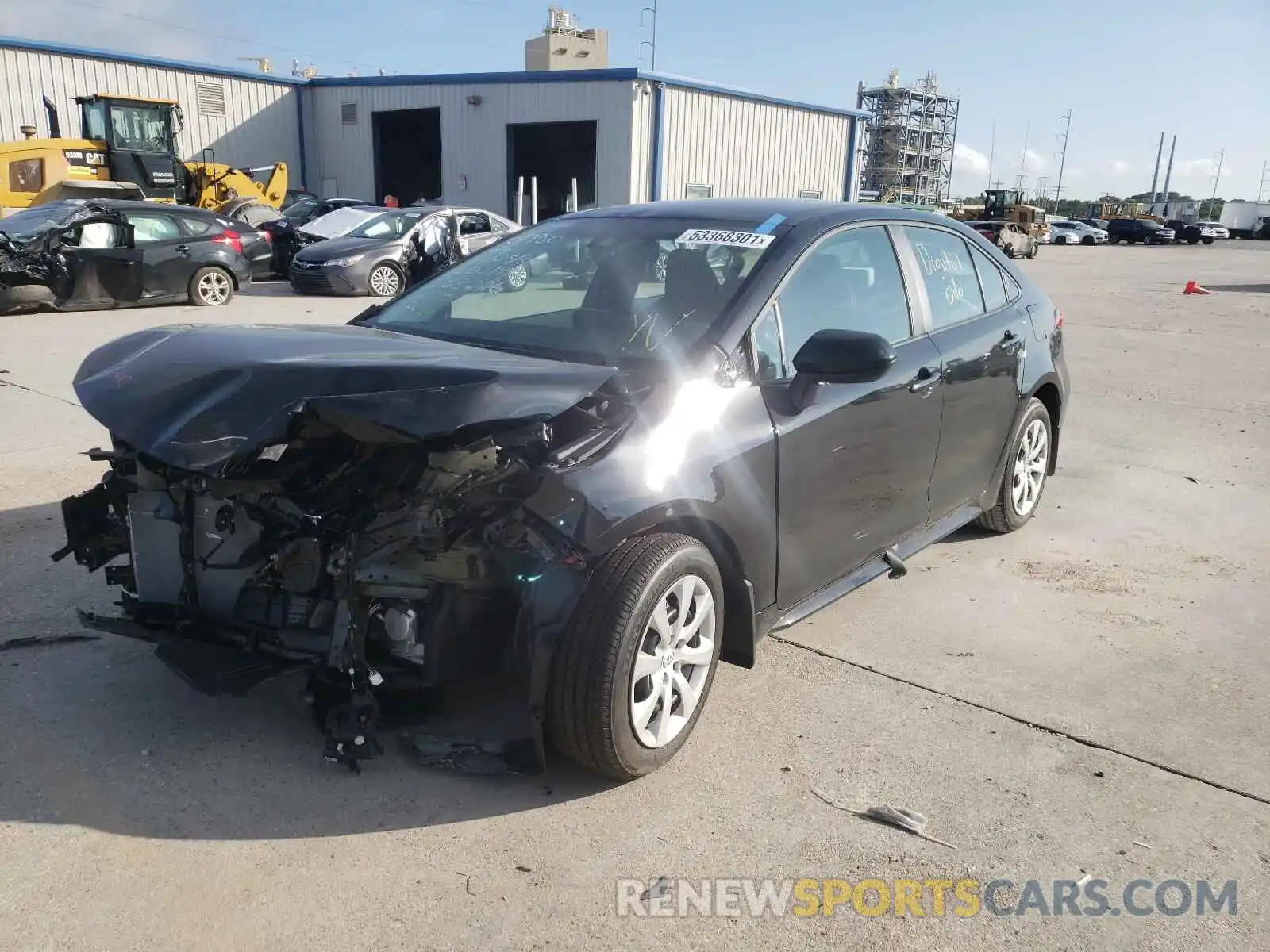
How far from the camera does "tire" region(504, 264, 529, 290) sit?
4.02 meters

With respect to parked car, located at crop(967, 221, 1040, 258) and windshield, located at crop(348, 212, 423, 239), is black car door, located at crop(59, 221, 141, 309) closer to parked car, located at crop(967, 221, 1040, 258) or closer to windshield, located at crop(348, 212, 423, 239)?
windshield, located at crop(348, 212, 423, 239)

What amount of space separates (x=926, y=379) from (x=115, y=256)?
476 inches

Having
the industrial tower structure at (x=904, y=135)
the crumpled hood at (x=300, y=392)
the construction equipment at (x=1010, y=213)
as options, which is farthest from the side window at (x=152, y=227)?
the industrial tower structure at (x=904, y=135)

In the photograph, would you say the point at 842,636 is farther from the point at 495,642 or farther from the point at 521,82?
the point at 521,82

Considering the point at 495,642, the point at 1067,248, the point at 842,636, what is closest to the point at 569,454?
the point at 495,642

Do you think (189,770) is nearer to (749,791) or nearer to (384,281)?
(749,791)

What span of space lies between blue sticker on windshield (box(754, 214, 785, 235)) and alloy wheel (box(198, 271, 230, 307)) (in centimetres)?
1221

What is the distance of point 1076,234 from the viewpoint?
52.8 m

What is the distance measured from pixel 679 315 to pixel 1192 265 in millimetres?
37013

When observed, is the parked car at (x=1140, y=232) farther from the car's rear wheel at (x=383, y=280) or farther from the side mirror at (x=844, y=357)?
the side mirror at (x=844, y=357)

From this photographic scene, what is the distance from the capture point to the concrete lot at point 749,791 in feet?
8.00

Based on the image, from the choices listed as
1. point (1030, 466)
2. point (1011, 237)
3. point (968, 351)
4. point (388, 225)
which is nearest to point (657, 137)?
point (388, 225)

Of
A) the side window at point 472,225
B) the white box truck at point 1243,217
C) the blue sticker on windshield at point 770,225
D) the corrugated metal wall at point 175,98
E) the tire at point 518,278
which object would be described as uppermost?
the corrugated metal wall at point 175,98

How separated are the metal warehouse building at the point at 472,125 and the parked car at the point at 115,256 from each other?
36.5ft
